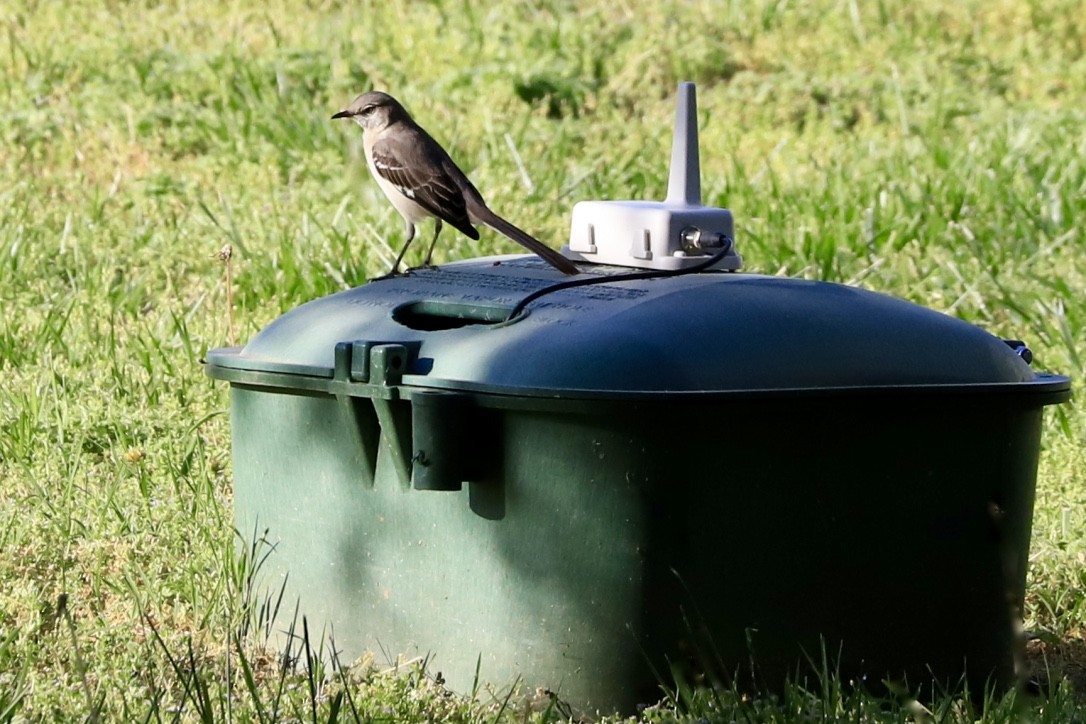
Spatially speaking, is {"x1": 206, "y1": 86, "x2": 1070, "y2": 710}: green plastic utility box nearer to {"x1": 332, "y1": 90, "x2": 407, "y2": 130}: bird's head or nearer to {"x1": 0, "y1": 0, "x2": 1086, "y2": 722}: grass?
{"x1": 0, "y1": 0, "x2": 1086, "y2": 722}: grass

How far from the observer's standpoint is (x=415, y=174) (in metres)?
4.78

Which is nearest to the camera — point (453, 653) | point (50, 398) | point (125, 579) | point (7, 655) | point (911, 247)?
point (453, 653)

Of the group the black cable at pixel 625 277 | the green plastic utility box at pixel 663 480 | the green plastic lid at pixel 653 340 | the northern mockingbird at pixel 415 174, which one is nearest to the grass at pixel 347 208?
the green plastic utility box at pixel 663 480

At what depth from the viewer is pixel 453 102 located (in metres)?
8.74

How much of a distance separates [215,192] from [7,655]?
166 inches

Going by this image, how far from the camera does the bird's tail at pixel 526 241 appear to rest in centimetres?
380

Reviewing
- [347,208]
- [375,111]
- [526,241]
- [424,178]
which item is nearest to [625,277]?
[526,241]

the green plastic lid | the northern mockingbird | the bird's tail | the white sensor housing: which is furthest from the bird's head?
the green plastic lid

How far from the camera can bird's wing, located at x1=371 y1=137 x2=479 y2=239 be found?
4.69 m

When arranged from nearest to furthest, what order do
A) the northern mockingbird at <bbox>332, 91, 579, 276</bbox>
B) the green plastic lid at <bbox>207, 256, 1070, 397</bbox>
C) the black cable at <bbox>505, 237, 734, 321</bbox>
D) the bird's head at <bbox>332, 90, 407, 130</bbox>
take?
the green plastic lid at <bbox>207, 256, 1070, 397</bbox> → the black cable at <bbox>505, 237, 734, 321</bbox> → the northern mockingbird at <bbox>332, 91, 579, 276</bbox> → the bird's head at <bbox>332, 90, 407, 130</bbox>

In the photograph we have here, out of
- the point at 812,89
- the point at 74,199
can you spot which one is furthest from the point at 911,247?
the point at 74,199

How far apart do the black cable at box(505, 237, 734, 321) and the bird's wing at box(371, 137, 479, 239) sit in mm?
999

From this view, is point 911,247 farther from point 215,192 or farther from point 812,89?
point 215,192

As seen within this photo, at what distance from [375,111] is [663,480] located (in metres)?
2.28
